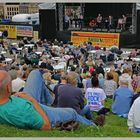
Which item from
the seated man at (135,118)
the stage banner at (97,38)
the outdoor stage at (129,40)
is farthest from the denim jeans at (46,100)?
the outdoor stage at (129,40)

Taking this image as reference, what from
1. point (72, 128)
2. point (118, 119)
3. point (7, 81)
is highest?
point (7, 81)

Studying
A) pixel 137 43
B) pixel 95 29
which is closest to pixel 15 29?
pixel 95 29

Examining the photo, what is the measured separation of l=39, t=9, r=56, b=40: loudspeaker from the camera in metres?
30.1

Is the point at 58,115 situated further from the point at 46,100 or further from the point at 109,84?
the point at 109,84

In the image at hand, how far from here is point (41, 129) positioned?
16.1 feet

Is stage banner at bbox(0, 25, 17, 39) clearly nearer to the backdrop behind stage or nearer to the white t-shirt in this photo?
the backdrop behind stage

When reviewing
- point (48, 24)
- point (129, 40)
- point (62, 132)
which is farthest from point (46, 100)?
point (48, 24)

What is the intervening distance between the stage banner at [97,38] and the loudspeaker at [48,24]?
280cm

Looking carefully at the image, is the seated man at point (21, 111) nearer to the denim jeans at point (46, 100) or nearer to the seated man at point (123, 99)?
the denim jeans at point (46, 100)

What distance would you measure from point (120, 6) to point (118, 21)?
303cm

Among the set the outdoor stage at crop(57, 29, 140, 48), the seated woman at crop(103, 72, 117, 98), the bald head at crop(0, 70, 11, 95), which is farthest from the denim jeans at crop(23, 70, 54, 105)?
the outdoor stage at crop(57, 29, 140, 48)

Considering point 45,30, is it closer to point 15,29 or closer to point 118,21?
point 15,29

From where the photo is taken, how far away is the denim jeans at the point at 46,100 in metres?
5.10

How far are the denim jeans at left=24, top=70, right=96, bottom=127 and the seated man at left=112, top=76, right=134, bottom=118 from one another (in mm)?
3115
